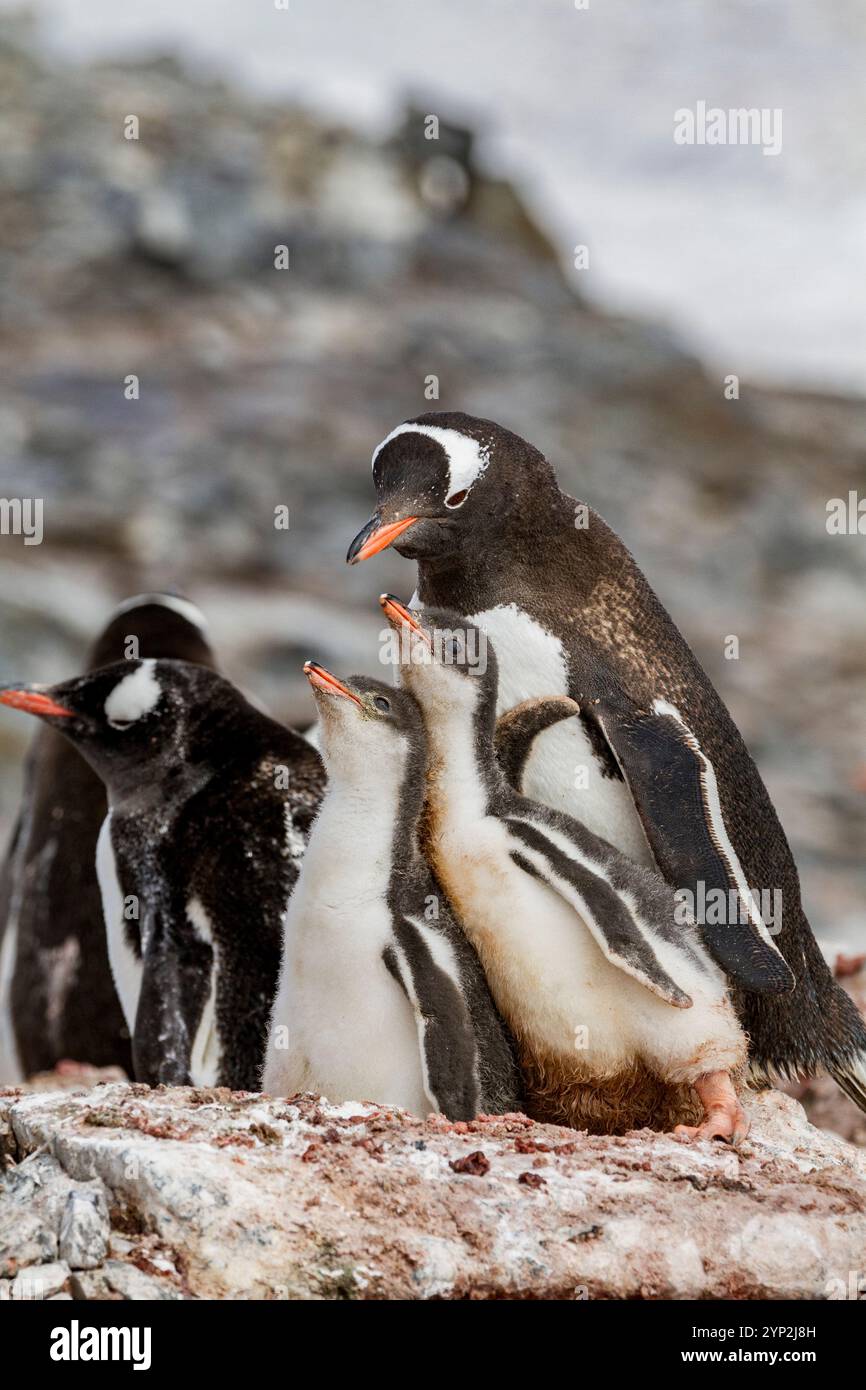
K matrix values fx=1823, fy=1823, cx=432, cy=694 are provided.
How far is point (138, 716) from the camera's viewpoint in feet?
12.5

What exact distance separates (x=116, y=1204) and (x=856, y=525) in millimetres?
15760

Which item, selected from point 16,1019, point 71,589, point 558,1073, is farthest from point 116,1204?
point 71,589

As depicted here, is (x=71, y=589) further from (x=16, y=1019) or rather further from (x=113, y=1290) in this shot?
(x=113, y=1290)

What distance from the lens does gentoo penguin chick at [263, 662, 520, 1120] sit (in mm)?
2947

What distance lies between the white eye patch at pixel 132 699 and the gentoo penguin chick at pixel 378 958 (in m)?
0.78

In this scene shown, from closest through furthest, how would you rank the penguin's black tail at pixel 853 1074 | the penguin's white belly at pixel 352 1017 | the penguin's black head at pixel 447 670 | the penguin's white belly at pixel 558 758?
the penguin's white belly at pixel 352 1017, the penguin's black head at pixel 447 670, the penguin's white belly at pixel 558 758, the penguin's black tail at pixel 853 1074

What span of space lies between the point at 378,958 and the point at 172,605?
7.11ft

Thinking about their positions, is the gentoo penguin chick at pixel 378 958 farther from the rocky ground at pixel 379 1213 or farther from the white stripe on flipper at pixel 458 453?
the white stripe on flipper at pixel 458 453

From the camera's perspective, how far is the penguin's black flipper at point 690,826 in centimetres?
306

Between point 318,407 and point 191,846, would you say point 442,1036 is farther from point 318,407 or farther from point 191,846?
point 318,407

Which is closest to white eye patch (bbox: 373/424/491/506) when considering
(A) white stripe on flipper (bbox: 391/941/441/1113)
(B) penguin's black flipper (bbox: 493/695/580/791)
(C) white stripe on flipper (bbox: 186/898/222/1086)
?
(B) penguin's black flipper (bbox: 493/695/580/791)

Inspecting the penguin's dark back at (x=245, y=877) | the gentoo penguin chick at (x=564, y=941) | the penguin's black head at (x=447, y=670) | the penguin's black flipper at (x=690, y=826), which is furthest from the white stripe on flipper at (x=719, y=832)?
the penguin's dark back at (x=245, y=877)

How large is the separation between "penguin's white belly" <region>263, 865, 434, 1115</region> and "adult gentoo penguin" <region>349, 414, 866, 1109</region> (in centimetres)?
51

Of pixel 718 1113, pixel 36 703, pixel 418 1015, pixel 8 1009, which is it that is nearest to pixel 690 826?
pixel 718 1113
